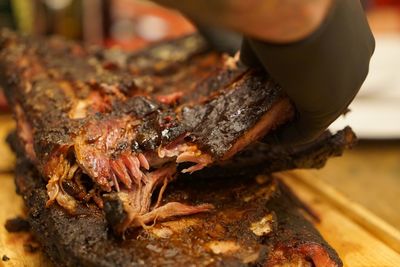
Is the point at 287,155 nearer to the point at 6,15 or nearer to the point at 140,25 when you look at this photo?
the point at 6,15

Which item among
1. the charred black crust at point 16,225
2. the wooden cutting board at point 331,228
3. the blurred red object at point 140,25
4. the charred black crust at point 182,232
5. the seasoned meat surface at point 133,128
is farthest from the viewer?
the blurred red object at point 140,25

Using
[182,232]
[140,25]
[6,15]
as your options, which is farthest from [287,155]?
[140,25]

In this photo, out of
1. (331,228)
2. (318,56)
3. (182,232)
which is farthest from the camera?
(331,228)

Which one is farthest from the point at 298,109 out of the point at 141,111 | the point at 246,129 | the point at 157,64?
the point at 157,64

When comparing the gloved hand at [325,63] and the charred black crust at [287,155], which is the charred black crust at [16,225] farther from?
the gloved hand at [325,63]

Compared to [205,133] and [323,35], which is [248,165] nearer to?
[205,133]

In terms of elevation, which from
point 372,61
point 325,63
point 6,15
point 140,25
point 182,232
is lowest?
point 140,25

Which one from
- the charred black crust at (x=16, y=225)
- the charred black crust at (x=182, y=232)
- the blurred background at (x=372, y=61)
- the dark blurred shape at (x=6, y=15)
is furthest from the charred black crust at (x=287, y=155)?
the dark blurred shape at (x=6, y=15)
